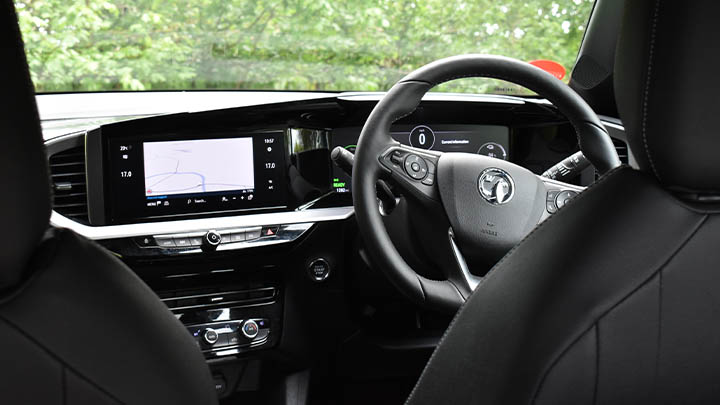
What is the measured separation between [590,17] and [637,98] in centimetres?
213

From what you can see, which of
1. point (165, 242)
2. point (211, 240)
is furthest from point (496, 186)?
point (165, 242)

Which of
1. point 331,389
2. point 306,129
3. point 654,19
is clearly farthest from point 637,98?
point 331,389

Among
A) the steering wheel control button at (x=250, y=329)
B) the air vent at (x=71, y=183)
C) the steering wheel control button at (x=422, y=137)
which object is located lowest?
the steering wheel control button at (x=250, y=329)

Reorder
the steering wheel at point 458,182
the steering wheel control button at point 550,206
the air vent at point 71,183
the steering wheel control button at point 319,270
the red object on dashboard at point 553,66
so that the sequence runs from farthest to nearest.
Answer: the red object on dashboard at point 553,66 < the steering wheel control button at point 319,270 < the air vent at point 71,183 < the steering wheel control button at point 550,206 < the steering wheel at point 458,182

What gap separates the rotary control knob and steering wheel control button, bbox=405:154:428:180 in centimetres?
67

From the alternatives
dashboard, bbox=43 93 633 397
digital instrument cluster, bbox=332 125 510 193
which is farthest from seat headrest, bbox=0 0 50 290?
digital instrument cluster, bbox=332 125 510 193

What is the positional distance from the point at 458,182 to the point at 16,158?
1324 mm

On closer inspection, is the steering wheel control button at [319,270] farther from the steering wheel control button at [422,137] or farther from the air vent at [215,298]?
the steering wheel control button at [422,137]

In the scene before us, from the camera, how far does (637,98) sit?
824 millimetres

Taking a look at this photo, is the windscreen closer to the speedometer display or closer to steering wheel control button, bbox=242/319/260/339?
the speedometer display

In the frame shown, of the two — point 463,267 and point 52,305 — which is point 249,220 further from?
point 52,305

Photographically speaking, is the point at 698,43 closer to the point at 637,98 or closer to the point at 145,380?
the point at 637,98

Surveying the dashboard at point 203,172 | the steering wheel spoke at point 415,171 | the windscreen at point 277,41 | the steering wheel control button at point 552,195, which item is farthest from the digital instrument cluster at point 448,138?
the steering wheel control button at point 552,195

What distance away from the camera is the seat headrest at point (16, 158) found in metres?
0.72
